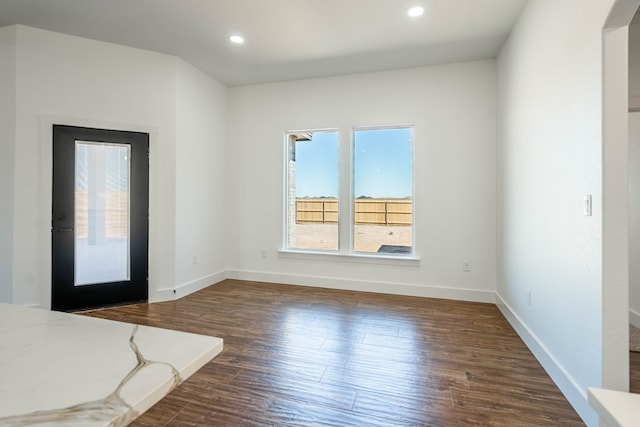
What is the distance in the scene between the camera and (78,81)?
355 centimetres

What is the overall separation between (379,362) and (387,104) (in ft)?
10.8

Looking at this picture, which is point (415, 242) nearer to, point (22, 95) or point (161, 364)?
point (161, 364)

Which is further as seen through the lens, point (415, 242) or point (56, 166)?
point (415, 242)

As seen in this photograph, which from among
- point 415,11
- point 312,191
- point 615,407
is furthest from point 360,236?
point 615,407

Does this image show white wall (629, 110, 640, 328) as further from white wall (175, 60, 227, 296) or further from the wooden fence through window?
white wall (175, 60, 227, 296)

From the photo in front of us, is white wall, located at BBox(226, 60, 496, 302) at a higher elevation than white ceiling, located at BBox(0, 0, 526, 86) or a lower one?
lower

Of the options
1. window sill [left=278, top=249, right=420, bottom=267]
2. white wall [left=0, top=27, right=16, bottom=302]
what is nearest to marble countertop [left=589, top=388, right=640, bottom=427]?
window sill [left=278, top=249, right=420, bottom=267]

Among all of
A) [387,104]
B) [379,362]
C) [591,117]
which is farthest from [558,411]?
[387,104]

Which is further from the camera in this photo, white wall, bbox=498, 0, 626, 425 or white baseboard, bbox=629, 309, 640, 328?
white baseboard, bbox=629, 309, 640, 328

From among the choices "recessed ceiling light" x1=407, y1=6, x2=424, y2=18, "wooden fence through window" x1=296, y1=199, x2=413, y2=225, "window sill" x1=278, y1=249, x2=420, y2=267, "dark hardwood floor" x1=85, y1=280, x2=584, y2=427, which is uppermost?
"recessed ceiling light" x1=407, y1=6, x2=424, y2=18

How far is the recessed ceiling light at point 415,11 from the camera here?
294 cm

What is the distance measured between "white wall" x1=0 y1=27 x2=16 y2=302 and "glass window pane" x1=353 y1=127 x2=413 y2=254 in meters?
3.96

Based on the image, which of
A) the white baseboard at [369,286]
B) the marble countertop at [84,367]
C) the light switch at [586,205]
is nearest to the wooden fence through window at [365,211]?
the white baseboard at [369,286]

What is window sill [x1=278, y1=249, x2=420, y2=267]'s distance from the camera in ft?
14.1
